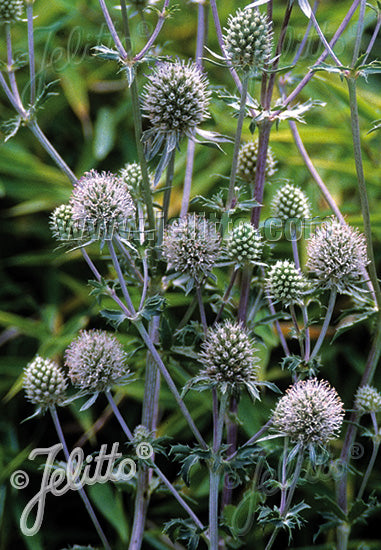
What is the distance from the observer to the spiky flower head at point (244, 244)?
1.07 metres

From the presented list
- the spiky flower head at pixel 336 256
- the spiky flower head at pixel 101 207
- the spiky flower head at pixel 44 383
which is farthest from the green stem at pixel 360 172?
the spiky flower head at pixel 44 383

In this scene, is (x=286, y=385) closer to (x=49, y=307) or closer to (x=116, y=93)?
(x=49, y=307)

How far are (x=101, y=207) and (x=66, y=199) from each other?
100 cm

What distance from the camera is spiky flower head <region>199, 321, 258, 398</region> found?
3.40ft

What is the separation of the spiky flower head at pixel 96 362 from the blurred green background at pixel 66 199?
22.4 inches

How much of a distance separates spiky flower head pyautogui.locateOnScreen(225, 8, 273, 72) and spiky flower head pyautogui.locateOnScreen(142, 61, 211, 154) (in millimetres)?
78

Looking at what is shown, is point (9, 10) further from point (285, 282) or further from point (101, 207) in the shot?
point (285, 282)

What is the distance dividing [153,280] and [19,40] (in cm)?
145

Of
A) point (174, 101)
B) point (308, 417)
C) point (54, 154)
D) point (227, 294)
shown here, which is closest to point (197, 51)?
point (174, 101)

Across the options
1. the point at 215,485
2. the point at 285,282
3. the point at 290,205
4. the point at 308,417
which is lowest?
the point at 215,485

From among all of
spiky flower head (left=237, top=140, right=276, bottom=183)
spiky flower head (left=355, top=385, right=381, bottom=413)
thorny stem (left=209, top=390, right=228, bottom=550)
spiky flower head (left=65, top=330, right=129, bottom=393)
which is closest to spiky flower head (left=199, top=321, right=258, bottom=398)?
thorny stem (left=209, top=390, right=228, bottom=550)

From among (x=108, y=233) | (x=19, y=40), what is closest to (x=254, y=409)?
(x=108, y=233)

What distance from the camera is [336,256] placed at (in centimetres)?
109

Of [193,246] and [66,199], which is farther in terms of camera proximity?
[66,199]
